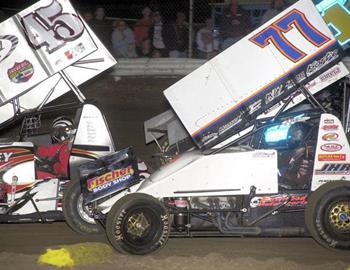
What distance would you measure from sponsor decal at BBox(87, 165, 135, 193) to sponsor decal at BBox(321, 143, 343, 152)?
199 centimetres

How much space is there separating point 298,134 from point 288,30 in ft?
3.50

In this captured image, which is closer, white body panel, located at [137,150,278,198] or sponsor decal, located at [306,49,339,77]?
white body panel, located at [137,150,278,198]

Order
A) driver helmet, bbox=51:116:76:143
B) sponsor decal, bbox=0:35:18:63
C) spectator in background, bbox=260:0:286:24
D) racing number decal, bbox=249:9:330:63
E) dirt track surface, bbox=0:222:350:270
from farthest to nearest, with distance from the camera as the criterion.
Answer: spectator in background, bbox=260:0:286:24
driver helmet, bbox=51:116:76:143
sponsor decal, bbox=0:35:18:63
racing number decal, bbox=249:9:330:63
dirt track surface, bbox=0:222:350:270

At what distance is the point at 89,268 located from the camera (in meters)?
5.73

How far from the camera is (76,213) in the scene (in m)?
6.93

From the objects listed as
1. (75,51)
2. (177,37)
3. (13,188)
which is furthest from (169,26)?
(13,188)

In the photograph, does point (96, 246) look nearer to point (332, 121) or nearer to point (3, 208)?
point (3, 208)

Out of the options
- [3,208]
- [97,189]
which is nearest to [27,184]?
[3,208]

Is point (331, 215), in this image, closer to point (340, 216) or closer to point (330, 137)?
point (340, 216)

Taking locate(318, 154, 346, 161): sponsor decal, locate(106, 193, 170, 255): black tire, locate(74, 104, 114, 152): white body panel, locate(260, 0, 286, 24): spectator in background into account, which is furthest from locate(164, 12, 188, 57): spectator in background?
locate(106, 193, 170, 255): black tire

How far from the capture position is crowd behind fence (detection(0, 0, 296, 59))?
10.6 metres

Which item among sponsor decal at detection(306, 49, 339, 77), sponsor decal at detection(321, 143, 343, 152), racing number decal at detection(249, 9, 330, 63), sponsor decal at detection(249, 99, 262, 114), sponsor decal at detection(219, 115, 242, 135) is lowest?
sponsor decal at detection(321, 143, 343, 152)

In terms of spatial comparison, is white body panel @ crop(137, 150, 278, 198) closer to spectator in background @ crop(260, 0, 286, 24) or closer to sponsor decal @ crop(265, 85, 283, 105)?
sponsor decal @ crop(265, 85, 283, 105)

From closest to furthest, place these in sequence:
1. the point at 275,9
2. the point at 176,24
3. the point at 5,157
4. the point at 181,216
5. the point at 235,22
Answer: the point at 181,216 → the point at 5,157 → the point at 275,9 → the point at 235,22 → the point at 176,24
